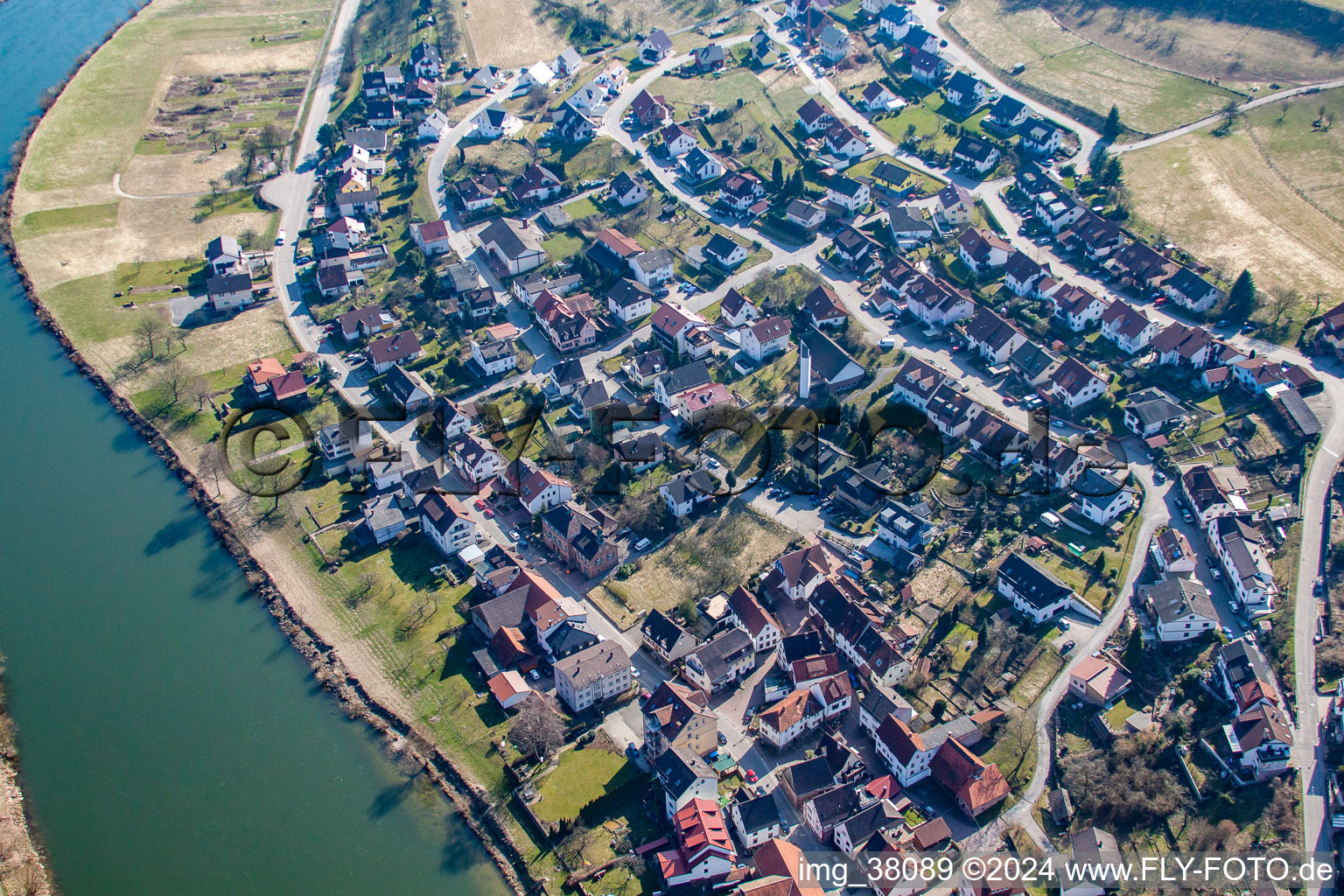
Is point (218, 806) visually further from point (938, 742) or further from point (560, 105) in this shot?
point (560, 105)

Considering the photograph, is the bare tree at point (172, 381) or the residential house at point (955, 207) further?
the residential house at point (955, 207)

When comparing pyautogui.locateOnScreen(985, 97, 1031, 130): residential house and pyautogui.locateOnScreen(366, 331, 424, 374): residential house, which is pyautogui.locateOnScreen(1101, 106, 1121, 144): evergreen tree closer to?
pyautogui.locateOnScreen(985, 97, 1031, 130): residential house

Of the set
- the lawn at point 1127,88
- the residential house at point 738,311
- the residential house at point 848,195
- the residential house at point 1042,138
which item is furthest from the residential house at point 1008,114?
the residential house at point 738,311

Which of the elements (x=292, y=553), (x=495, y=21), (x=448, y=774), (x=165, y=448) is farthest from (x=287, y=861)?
(x=495, y=21)

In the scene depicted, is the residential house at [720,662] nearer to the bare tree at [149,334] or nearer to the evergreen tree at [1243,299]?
the evergreen tree at [1243,299]

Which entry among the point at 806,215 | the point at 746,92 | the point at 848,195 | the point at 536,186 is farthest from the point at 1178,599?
the point at 746,92
